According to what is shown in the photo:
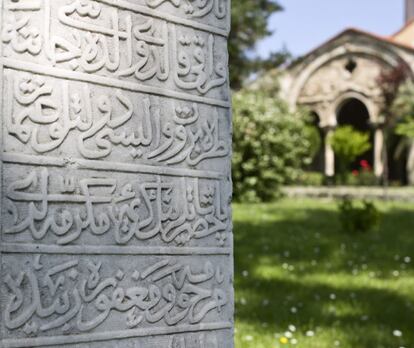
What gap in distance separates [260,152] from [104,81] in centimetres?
1240

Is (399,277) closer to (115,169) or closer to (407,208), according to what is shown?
(115,169)

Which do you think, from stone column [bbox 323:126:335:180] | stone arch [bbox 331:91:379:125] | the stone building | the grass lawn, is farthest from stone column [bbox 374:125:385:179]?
the grass lawn

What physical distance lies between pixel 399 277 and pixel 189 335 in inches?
164

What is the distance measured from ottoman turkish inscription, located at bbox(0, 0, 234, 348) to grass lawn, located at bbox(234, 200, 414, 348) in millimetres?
1738

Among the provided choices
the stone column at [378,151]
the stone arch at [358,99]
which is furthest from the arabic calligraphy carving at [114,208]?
the stone arch at [358,99]

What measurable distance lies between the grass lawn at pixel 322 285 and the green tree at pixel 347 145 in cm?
1220

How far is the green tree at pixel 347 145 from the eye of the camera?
21578 mm

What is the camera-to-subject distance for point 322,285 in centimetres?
580

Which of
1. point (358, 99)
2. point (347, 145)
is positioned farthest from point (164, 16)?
point (358, 99)

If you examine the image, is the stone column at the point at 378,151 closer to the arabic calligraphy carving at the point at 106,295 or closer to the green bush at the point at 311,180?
the green bush at the point at 311,180

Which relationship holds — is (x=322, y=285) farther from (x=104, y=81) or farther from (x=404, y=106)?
(x=404, y=106)

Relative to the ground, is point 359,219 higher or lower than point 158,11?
lower

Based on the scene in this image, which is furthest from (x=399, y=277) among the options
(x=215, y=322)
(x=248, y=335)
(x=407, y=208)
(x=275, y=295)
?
(x=407, y=208)

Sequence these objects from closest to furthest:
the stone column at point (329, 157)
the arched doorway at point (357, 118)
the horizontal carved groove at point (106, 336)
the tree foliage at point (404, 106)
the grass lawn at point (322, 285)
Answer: the horizontal carved groove at point (106, 336), the grass lawn at point (322, 285), the tree foliage at point (404, 106), the stone column at point (329, 157), the arched doorway at point (357, 118)
